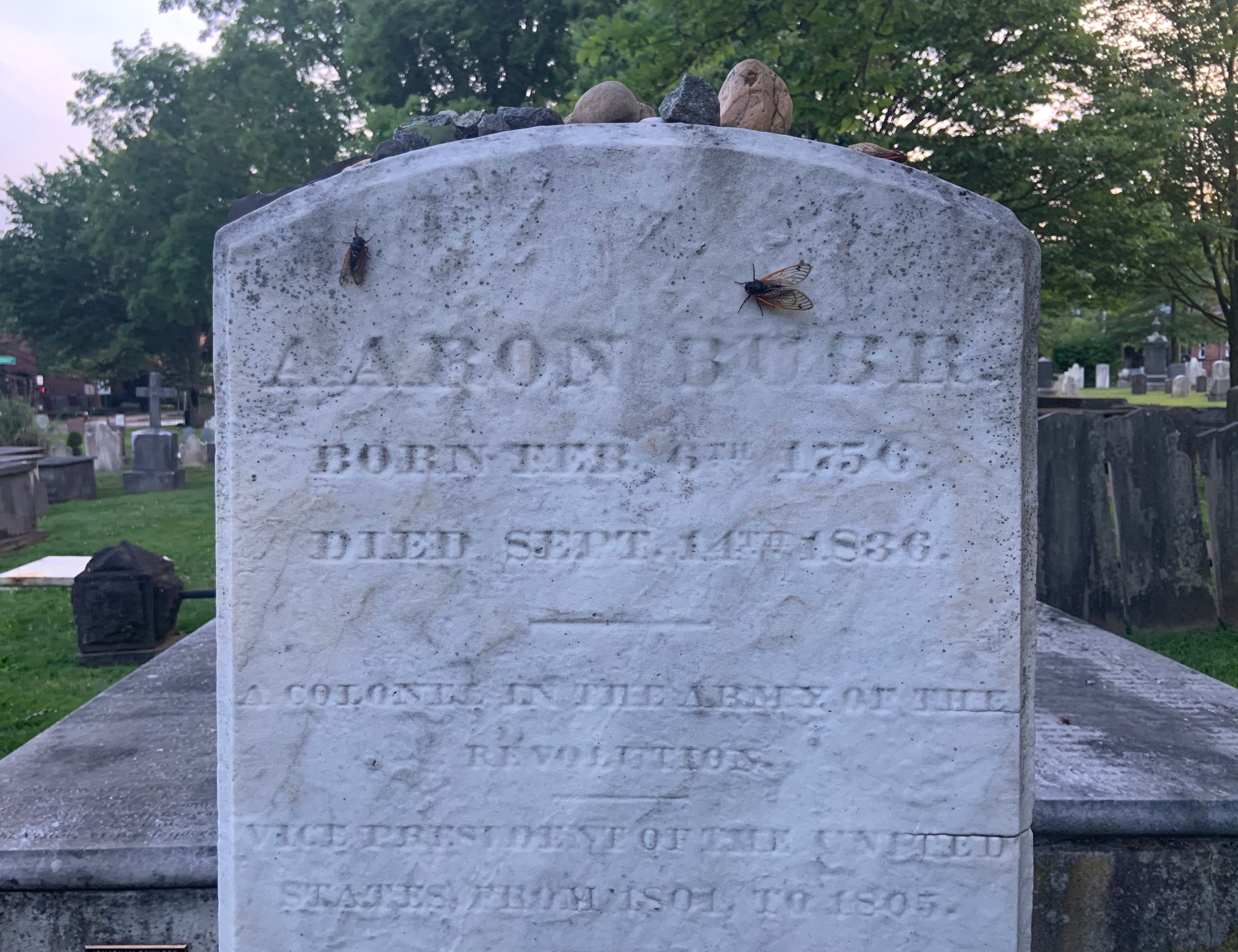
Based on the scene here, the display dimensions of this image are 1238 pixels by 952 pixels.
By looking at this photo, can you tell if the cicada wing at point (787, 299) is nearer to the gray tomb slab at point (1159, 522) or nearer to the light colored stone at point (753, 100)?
the light colored stone at point (753, 100)

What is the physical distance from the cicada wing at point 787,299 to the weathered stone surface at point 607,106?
63 cm

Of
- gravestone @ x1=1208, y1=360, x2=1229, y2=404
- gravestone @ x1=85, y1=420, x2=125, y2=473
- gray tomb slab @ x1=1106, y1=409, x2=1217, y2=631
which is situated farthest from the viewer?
gravestone @ x1=1208, y1=360, x2=1229, y2=404

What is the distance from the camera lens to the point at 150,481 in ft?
55.0

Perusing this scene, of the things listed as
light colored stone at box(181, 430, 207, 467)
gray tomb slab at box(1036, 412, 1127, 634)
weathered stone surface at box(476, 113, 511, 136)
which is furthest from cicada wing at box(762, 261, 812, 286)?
light colored stone at box(181, 430, 207, 467)

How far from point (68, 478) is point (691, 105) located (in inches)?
606

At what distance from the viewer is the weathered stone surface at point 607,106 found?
2.45 m

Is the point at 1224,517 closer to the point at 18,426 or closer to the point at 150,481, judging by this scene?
the point at 150,481

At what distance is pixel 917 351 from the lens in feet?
7.30

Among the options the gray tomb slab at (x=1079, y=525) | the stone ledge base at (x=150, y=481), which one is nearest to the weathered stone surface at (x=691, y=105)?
the gray tomb slab at (x=1079, y=525)

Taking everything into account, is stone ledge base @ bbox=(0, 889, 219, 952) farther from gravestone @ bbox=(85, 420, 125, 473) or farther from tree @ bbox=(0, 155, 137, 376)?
tree @ bbox=(0, 155, 137, 376)

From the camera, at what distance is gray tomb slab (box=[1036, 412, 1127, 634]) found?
6.03m

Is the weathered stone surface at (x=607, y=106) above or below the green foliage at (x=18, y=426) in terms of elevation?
above

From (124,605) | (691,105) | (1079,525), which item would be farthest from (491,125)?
(1079,525)

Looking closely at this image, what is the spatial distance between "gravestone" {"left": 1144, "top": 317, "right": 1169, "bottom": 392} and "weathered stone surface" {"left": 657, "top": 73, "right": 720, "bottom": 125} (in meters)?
35.4
